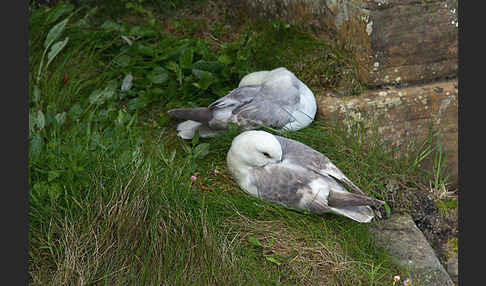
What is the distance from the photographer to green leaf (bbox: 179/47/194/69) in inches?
142

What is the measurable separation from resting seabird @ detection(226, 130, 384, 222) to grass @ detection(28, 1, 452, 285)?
0.23ft

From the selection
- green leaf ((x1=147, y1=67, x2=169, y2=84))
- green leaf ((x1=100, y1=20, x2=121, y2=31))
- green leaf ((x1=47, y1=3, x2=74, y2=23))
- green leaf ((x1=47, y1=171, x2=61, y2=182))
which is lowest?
green leaf ((x1=47, y1=171, x2=61, y2=182))

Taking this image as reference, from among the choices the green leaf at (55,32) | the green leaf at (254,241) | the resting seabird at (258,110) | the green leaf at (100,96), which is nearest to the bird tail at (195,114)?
the resting seabird at (258,110)

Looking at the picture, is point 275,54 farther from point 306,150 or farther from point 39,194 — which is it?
point 39,194

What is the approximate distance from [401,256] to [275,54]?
62.0 inches

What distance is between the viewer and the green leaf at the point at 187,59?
3.60 metres

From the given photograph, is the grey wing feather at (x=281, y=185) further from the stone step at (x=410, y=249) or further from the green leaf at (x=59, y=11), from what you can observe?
the green leaf at (x=59, y=11)

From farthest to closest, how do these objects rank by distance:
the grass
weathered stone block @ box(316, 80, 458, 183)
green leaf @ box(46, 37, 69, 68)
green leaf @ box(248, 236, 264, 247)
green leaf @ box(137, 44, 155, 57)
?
green leaf @ box(137, 44, 155, 57) < green leaf @ box(46, 37, 69, 68) < weathered stone block @ box(316, 80, 458, 183) < green leaf @ box(248, 236, 264, 247) < the grass

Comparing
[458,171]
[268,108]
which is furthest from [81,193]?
[458,171]

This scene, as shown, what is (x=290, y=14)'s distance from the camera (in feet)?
12.3

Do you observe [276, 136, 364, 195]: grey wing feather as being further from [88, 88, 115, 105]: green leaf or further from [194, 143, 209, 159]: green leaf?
[88, 88, 115, 105]: green leaf

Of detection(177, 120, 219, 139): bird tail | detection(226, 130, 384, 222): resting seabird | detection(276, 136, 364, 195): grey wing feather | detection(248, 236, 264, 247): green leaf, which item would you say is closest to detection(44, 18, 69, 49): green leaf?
detection(177, 120, 219, 139): bird tail

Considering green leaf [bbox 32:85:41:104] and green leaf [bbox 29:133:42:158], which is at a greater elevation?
green leaf [bbox 32:85:41:104]

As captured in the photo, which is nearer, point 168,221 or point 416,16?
point 168,221
